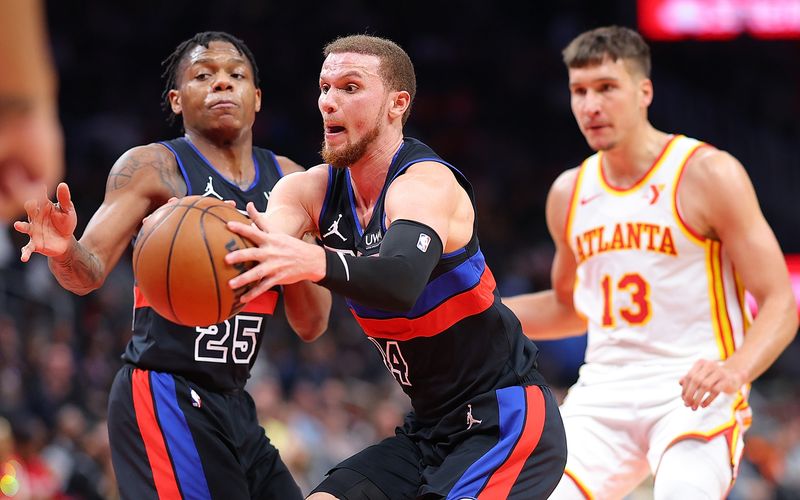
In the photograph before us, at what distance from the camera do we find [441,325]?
3.65m

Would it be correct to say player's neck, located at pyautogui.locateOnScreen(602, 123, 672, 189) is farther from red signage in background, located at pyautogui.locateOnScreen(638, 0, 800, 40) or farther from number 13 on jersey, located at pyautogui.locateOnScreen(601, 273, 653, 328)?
red signage in background, located at pyautogui.locateOnScreen(638, 0, 800, 40)

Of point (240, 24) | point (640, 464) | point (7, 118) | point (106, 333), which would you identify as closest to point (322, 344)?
point (106, 333)

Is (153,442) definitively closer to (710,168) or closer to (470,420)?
(470,420)

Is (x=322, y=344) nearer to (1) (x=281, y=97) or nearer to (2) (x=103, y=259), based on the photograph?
(1) (x=281, y=97)

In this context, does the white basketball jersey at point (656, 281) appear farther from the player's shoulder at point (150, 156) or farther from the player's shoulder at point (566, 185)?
the player's shoulder at point (150, 156)

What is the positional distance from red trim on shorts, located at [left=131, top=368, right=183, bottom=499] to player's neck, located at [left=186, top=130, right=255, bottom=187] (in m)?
0.91

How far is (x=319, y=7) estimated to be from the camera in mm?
16766

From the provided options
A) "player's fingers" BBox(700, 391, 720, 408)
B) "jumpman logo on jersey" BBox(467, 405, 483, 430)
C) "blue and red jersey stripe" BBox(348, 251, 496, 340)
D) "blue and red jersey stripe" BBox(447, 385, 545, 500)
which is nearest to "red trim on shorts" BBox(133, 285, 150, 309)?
"blue and red jersey stripe" BBox(348, 251, 496, 340)

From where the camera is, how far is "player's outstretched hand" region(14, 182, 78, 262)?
3.63m

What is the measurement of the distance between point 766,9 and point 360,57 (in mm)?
13499

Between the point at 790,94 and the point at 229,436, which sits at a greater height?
the point at 229,436

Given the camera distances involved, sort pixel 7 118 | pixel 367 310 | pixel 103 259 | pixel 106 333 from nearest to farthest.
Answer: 1. pixel 7 118
2. pixel 367 310
3. pixel 103 259
4. pixel 106 333

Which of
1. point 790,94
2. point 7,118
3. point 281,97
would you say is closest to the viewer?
point 7,118

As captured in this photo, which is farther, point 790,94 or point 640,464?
point 790,94
